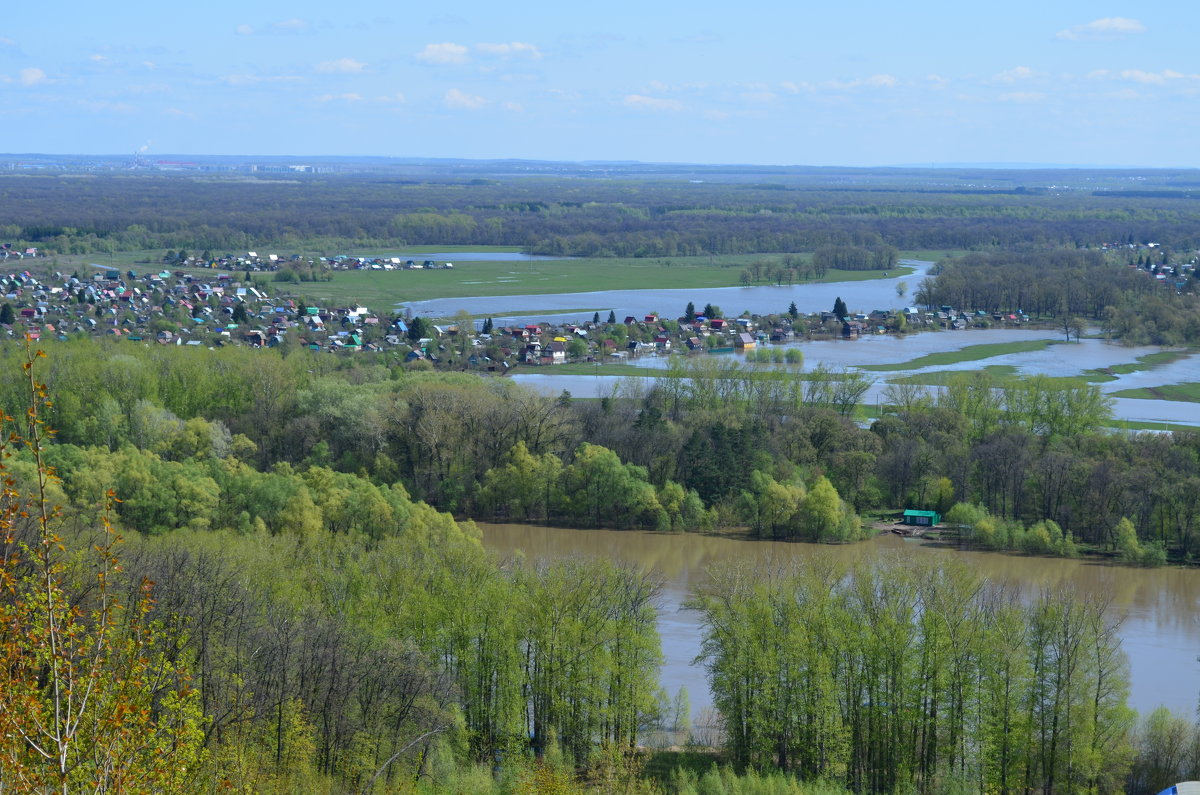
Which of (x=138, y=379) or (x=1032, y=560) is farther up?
(x=138, y=379)

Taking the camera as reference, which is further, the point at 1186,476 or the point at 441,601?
the point at 1186,476

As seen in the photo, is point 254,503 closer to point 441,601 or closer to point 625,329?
point 441,601

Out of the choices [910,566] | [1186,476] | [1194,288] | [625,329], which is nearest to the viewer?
[910,566]

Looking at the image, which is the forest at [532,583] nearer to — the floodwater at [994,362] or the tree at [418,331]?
the floodwater at [994,362]

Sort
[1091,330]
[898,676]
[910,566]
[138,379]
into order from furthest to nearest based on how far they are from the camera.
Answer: [1091,330] → [138,379] → [910,566] → [898,676]

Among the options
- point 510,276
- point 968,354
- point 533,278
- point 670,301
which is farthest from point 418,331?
point 510,276

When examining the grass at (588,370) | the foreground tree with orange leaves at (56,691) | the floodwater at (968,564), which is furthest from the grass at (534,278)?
the foreground tree with orange leaves at (56,691)

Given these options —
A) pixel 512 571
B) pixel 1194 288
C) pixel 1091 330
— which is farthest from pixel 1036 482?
pixel 1194 288

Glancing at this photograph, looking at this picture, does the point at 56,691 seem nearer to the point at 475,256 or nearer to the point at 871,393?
the point at 871,393
